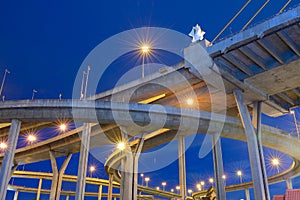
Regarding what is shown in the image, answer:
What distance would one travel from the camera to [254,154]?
76.8 feet

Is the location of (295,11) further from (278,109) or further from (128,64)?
(128,64)

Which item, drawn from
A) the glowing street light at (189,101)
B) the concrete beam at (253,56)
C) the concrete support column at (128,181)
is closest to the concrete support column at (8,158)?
the concrete support column at (128,181)

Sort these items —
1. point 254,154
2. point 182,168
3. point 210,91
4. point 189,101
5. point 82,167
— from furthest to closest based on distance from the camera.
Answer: point 182,168, point 189,101, point 82,167, point 210,91, point 254,154

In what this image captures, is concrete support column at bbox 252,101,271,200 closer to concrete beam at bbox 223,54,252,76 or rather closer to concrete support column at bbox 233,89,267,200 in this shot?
concrete support column at bbox 233,89,267,200

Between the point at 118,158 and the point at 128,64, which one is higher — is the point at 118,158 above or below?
below

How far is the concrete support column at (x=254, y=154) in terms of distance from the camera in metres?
22.0

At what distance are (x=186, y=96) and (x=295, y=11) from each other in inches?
608

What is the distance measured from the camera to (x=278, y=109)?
30312mm

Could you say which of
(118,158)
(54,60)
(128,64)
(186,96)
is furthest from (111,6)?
(186,96)

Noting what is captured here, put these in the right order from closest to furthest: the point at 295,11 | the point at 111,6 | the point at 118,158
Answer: the point at 295,11, the point at 118,158, the point at 111,6

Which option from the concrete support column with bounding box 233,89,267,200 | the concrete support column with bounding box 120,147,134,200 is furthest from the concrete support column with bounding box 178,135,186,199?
the concrete support column with bounding box 233,89,267,200

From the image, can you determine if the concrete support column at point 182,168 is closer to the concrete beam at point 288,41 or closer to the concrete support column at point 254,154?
the concrete support column at point 254,154

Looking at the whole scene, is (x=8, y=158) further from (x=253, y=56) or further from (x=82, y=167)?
(x=253, y=56)

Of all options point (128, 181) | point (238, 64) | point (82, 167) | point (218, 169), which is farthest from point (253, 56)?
point (82, 167)
